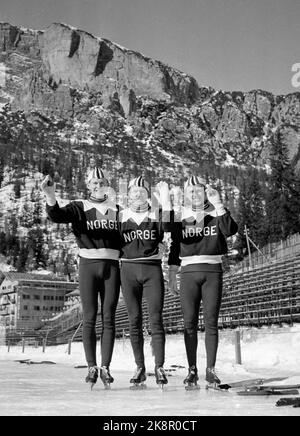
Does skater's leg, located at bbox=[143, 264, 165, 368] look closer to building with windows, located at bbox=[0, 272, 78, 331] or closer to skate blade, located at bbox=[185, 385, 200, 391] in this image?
skate blade, located at bbox=[185, 385, 200, 391]

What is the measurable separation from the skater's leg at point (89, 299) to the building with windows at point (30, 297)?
7529cm

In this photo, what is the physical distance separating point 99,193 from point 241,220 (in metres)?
51.7

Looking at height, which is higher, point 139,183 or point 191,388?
point 139,183

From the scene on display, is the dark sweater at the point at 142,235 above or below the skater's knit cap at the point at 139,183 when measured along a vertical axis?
below

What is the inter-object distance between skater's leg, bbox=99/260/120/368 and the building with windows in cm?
7537

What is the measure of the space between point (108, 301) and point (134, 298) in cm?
25

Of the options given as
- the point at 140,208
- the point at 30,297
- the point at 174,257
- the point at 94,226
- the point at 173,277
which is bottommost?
the point at 173,277

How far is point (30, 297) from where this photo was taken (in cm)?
→ 8219

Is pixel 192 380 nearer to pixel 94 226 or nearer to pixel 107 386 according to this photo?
pixel 107 386

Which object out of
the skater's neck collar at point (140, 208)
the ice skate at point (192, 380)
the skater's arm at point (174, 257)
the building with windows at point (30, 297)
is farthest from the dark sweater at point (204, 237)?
the building with windows at point (30, 297)

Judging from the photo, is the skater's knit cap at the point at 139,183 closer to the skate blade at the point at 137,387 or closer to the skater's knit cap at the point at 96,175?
the skater's knit cap at the point at 96,175

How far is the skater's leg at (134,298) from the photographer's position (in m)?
5.23

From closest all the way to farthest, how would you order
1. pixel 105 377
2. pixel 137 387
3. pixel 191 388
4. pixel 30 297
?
pixel 191 388
pixel 137 387
pixel 105 377
pixel 30 297

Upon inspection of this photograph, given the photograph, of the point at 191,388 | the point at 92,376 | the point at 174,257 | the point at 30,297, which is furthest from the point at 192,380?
the point at 30,297
